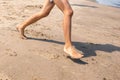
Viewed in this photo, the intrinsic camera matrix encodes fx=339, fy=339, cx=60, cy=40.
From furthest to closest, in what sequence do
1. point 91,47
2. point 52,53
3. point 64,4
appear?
point 91,47, point 52,53, point 64,4

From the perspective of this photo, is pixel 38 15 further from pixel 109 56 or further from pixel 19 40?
pixel 109 56

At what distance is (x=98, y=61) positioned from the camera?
5.57 m

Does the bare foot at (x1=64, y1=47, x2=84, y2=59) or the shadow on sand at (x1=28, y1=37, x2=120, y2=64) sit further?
the shadow on sand at (x1=28, y1=37, x2=120, y2=64)

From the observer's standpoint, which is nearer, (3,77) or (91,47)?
(3,77)

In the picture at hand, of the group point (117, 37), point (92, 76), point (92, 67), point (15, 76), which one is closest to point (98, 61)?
point (92, 67)

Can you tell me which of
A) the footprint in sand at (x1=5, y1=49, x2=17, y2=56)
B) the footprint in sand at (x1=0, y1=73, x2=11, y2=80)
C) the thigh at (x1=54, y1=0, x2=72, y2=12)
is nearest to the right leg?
the thigh at (x1=54, y1=0, x2=72, y2=12)

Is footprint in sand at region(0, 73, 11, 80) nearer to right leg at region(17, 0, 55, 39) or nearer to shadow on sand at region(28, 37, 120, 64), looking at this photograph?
right leg at region(17, 0, 55, 39)

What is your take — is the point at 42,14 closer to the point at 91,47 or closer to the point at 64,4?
the point at 64,4

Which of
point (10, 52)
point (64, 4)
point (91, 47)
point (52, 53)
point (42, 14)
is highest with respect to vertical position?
point (64, 4)

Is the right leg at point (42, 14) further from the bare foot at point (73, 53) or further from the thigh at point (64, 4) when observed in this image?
the bare foot at point (73, 53)

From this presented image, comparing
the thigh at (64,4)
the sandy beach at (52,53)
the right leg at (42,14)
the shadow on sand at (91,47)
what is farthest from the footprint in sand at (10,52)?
the thigh at (64,4)

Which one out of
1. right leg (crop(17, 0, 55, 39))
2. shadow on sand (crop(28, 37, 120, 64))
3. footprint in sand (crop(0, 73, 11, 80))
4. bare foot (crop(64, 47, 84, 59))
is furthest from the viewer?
shadow on sand (crop(28, 37, 120, 64))

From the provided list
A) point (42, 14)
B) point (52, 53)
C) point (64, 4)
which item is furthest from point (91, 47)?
point (64, 4)


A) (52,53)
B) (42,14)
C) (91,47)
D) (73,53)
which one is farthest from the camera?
(91,47)
